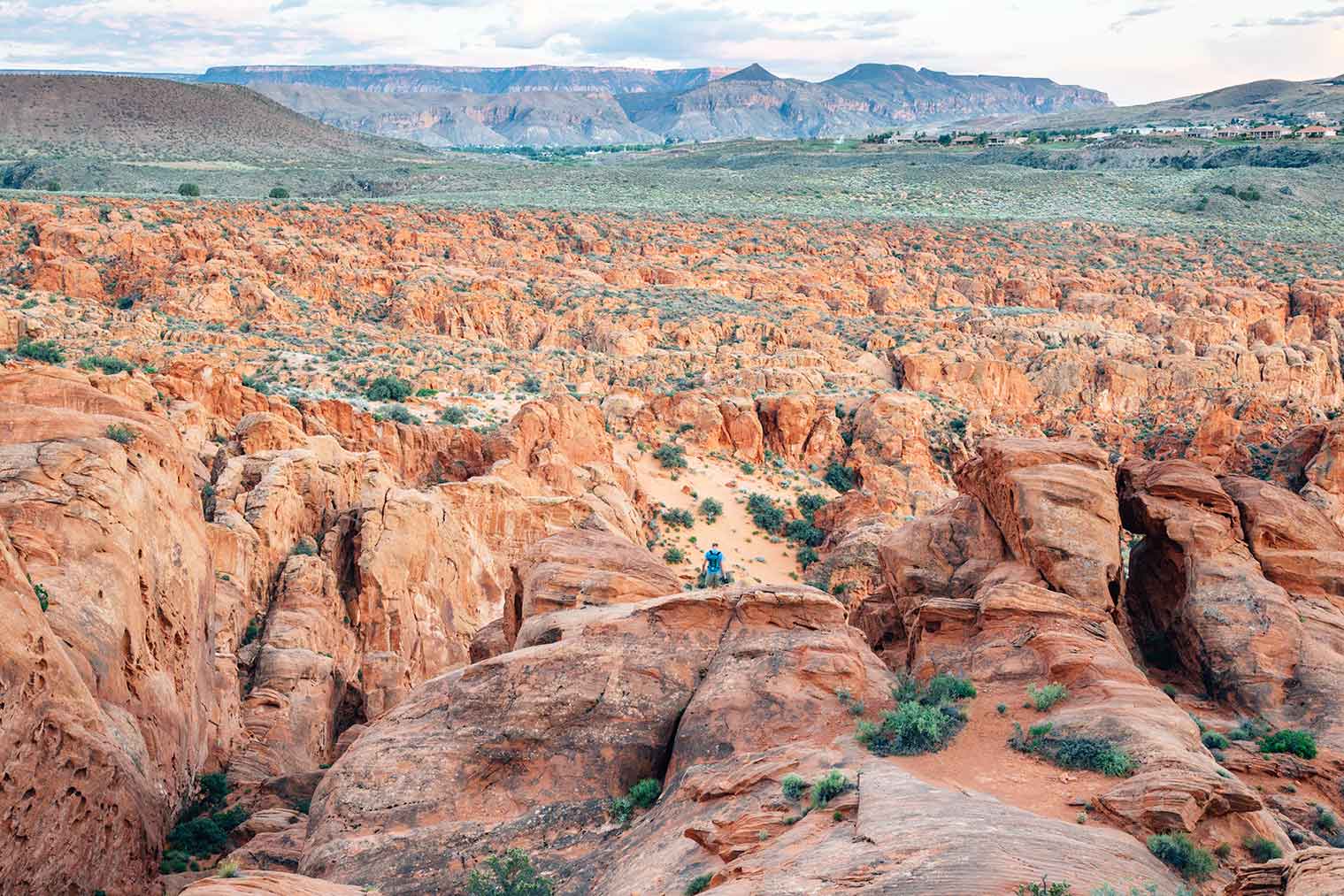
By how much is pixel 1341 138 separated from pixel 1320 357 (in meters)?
94.3

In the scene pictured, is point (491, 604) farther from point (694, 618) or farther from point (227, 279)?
point (227, 279)

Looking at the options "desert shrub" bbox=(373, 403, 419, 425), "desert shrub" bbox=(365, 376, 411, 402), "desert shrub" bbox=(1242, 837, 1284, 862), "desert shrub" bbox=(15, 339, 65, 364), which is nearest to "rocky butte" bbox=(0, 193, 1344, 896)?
"desert shrub" bbox=(1242, 837, 1284, 862)

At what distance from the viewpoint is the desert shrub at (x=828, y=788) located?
36.3 ft

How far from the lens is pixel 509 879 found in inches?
470

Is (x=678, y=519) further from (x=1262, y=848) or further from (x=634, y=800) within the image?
(x=1262, y=848)

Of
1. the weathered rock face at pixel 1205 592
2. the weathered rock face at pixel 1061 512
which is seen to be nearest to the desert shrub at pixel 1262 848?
the weathered rock face at pixel 1205 592

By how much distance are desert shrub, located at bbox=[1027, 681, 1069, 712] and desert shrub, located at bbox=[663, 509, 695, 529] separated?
68.1 feet

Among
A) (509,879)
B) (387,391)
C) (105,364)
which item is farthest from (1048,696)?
(105,364)

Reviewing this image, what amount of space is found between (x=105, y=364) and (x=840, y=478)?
25308 mm

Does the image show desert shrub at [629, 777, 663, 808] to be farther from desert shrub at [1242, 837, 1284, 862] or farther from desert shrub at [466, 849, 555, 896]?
desert shrub at [1242, 837, 1284, 862]

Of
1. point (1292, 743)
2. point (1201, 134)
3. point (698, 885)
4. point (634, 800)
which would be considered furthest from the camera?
A: point (1201, 134)

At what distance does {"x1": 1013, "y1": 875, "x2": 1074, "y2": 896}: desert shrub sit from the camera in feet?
27.1

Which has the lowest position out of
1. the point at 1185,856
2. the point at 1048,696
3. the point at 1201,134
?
the point at 1048,696

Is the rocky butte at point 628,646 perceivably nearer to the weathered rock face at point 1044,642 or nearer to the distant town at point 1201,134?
the weathered rock face at point 1044,642
